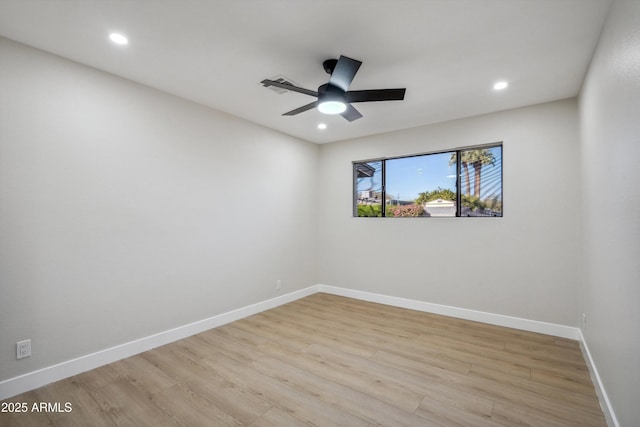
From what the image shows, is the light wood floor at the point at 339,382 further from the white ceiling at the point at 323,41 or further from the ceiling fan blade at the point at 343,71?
the white ceiling at the point at 323,41

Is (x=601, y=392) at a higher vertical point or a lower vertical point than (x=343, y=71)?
lower

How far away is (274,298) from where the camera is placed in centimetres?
441

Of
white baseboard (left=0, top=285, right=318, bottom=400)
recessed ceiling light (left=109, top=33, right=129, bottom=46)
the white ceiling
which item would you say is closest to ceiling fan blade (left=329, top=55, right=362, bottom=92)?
the white ceiling

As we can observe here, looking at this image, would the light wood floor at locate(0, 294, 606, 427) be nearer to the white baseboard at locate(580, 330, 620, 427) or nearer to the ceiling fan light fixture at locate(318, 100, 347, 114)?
the white baseboard at locate(580, 330, 620, 427)

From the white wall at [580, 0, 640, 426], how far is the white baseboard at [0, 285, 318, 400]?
354 centimetres

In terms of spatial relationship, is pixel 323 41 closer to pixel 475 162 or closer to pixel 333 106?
pixel 333 106

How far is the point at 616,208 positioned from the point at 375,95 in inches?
67.9

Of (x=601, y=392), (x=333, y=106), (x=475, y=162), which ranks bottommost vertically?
(x=601, y=392)

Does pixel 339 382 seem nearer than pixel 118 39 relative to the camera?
No

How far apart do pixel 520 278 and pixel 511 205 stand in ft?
2.89

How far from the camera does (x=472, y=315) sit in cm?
381

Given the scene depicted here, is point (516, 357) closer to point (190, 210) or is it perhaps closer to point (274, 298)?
point (274, 298)

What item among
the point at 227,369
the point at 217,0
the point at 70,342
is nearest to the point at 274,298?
the point at 227,369

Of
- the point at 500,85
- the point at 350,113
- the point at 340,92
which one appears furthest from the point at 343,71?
the point at 500,85
